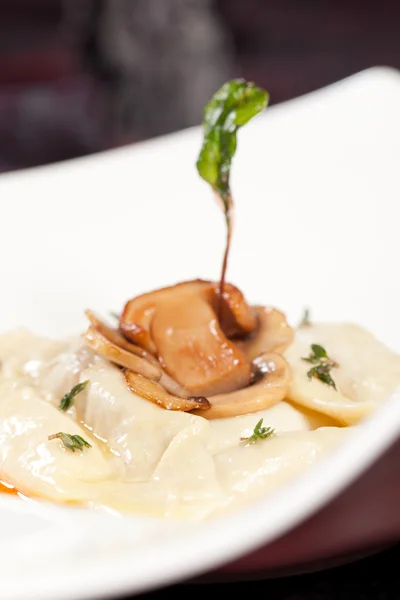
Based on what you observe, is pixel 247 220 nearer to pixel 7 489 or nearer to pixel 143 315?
pixel 143 315

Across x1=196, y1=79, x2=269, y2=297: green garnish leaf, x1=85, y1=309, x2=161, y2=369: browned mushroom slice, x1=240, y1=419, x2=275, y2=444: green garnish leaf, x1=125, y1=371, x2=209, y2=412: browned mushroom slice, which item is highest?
x1=196, y1=79, x2=269, y2=297: green garnish leaf

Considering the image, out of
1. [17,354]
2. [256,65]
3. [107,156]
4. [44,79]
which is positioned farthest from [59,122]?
[17,354]

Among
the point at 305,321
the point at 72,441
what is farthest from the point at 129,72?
the point at 72,441

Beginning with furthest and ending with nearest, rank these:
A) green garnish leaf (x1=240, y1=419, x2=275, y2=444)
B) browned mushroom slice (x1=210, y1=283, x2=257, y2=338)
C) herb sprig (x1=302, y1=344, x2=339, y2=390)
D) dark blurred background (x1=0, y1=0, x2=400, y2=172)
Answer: dark blurred background (x1=0, y1=0, x2=400, y2=172) < browned mushroom slice (x1=210, y1=283, x2=257, y2=338) < herb sprig (x1=302, y1=344, x2=339, y2=390) < green garnish leaf (x1=240, y1=419, x2=275, y2=444)

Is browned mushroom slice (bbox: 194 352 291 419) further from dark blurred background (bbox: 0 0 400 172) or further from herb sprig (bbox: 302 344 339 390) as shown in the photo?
dark blurred background (bbox: 0 0 400 172)

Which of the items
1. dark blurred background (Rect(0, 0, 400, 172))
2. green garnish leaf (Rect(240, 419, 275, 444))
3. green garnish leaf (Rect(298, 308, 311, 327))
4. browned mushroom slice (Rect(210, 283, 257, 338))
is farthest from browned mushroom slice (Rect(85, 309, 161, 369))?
dark blurred background (Rect(0, 0, 400, 172))

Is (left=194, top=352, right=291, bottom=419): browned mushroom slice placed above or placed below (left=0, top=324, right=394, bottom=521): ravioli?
above

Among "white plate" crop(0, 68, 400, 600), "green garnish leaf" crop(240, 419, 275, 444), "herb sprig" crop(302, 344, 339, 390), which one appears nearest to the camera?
"green garnish leaf" crop(240, 419, 275, 444)
